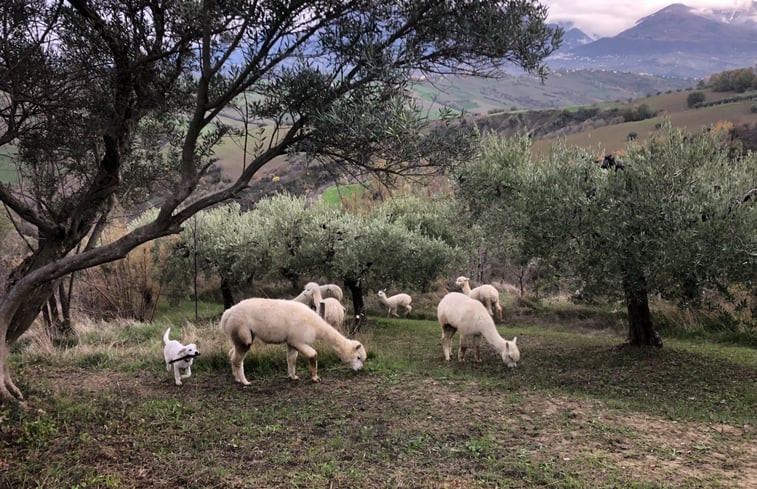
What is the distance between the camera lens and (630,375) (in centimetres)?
1068

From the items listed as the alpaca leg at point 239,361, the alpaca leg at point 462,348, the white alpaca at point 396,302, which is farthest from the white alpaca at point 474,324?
the white alpaca at point 396,302

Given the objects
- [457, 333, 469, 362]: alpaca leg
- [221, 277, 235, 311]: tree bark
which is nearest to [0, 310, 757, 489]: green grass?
[457, 333, 469, 362]: alpaca leg

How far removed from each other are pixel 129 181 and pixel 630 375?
11.3 meters

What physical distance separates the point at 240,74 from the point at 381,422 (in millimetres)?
5538

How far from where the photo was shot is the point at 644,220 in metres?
10.0

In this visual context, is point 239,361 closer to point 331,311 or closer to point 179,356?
point 179,356

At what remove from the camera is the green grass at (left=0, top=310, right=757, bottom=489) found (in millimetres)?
5480

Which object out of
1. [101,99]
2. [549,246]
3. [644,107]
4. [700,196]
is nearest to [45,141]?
[101,99]

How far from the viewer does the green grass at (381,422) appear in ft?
18.0

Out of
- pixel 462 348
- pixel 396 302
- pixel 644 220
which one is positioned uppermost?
pixel 644 220

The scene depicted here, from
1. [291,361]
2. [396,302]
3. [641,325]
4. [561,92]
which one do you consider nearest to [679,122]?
[396,302]

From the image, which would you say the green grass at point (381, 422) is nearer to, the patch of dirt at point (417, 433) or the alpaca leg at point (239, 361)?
the patch of dirt at point (417, 433)

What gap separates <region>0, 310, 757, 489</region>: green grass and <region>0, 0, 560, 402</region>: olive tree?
1926mm

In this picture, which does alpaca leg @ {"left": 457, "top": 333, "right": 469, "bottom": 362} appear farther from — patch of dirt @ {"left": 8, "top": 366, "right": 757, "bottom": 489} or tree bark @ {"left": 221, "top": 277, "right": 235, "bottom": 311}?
tree bark @ {"left": 221, "top": 277, "right": 235, "bottom": 311}
